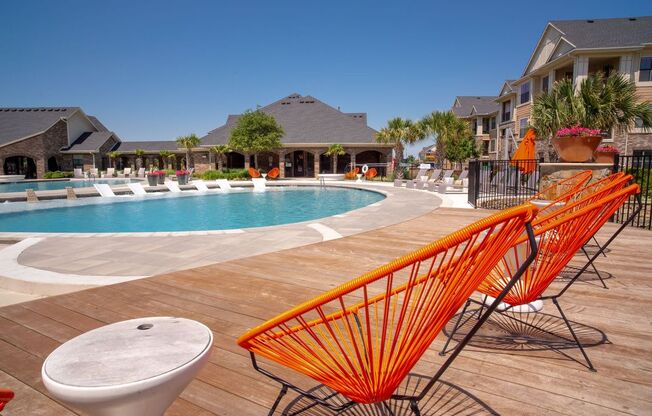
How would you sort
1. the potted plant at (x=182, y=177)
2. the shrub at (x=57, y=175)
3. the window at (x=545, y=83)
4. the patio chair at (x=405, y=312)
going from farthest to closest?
the shrub at (x=57, y=175), the window at (x=545, y=83), the potted plant at (x=182, y=177), the patio chair at (x=405, y=312)

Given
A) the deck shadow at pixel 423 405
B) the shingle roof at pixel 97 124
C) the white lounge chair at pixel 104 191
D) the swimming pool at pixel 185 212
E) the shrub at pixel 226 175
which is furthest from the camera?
the shingle roof at pixel 97 124

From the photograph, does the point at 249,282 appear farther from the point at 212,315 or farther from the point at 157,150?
the point at 157,150

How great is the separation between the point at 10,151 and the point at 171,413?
159 ft

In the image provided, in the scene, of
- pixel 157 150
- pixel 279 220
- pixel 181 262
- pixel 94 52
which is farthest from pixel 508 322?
pixel 157 150

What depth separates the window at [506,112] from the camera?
111 ft

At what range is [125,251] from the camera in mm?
6445

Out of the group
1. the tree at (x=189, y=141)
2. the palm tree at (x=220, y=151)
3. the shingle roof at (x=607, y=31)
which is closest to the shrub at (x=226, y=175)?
the palm tree at (x=220, y=151)

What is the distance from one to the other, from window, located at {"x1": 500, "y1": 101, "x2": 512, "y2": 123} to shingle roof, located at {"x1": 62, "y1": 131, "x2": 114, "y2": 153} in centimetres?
4371

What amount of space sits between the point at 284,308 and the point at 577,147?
26.6 feet

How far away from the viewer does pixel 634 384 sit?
2244 millimetres

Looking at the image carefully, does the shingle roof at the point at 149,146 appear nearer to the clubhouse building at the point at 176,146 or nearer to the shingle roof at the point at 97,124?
the clubhouse building at the point at 176,146

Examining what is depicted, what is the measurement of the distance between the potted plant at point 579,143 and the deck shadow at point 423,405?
813cm

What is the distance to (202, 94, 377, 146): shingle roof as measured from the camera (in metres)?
33.8

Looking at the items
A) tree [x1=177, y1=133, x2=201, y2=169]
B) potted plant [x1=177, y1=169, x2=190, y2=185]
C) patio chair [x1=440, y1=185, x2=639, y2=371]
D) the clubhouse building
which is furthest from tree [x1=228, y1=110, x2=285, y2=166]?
patio chair [x1=440, y1=185, x2=639, y2=371]
